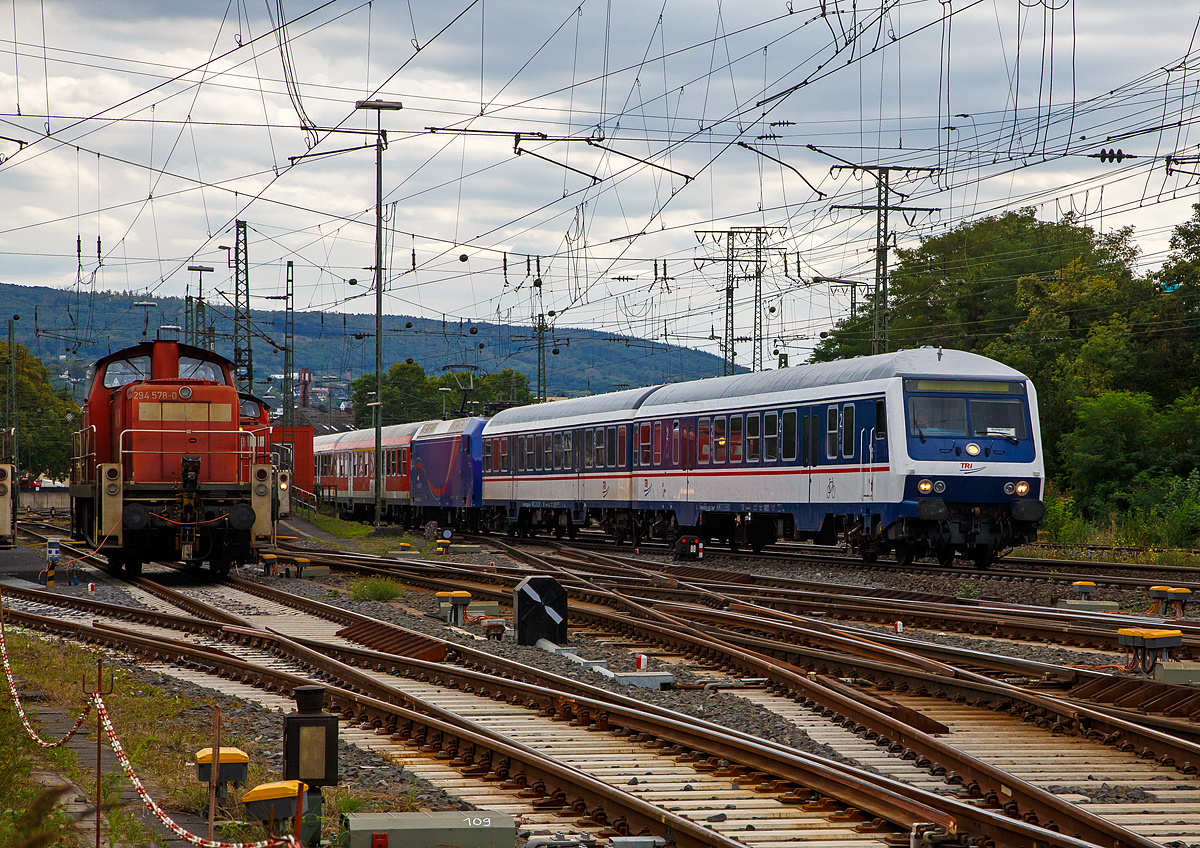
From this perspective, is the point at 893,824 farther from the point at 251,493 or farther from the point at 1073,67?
the point at 251,493

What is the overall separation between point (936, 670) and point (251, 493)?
13.3m

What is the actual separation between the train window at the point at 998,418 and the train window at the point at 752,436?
4938 mm

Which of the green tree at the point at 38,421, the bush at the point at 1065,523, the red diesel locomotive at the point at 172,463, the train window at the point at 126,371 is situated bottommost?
the bush at the point at 1065,523

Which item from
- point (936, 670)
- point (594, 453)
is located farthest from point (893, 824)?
point (594, 453)

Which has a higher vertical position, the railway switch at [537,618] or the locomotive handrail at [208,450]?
the locomotive handrail at [208,450]

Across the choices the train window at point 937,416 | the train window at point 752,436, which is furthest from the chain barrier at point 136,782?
the train window at point 752,436

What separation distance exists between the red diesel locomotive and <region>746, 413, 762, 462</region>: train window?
30.5ft

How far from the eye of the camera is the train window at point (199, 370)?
70.5ft

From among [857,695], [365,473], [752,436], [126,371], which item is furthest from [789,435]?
[365,473]

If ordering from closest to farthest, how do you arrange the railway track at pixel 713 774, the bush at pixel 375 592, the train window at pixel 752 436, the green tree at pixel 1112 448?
the railway track at pixel 713 774
the bush at pixel 375 592
the train window at pixel 752 436
the green tree at pixel 1112 448

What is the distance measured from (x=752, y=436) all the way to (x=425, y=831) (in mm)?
19628

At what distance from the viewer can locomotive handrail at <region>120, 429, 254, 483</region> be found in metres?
20.4

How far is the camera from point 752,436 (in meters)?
25.0

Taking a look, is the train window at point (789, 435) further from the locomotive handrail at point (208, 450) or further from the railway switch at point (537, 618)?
the railway switch at point (537, 618)
